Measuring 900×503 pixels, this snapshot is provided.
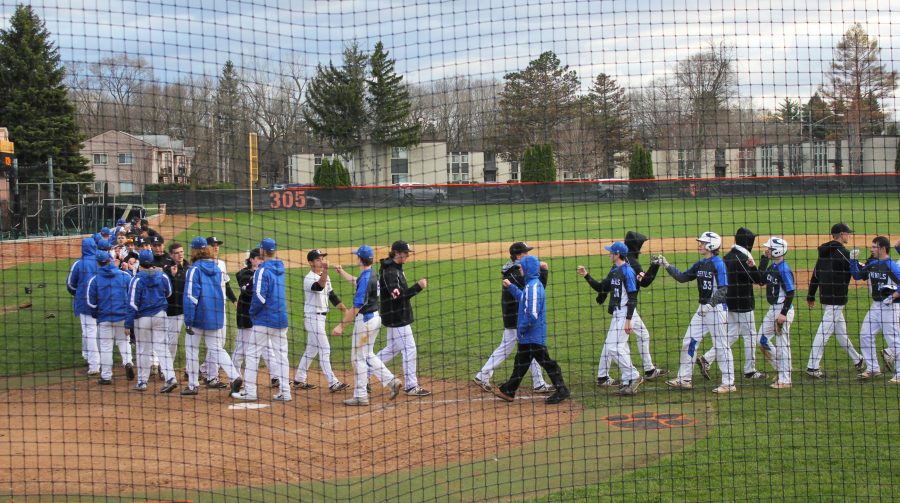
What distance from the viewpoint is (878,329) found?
431 inches

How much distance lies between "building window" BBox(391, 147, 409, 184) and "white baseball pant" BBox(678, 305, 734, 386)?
12.9ft

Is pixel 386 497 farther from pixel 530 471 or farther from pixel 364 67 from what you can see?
pixel 364 67

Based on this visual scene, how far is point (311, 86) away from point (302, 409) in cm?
410

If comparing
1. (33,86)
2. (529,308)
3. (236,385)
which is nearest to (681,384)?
(529,308)

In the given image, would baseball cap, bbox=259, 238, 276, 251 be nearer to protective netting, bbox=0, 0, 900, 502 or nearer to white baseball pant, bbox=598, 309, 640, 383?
protective netting, bbox=0, 0, 900, 502

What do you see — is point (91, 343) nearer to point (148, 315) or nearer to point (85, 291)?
point (85, 291)

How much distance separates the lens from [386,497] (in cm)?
756

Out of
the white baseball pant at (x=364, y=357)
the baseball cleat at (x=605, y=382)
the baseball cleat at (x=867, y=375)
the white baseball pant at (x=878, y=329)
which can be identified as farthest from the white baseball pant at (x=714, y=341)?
the white baseball pant at (x=364, y=357)

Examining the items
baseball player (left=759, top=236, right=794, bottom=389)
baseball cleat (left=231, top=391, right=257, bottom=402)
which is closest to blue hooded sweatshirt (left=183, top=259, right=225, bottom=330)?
baseball cleat (left=231, top=391, right=257, bottom=402)

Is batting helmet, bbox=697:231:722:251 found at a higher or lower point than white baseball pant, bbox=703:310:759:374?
higher

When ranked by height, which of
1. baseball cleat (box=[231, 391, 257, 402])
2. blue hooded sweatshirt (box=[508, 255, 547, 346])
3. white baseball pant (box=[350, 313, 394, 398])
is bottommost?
baseball cleat (box=[231, 391, 257, 402])

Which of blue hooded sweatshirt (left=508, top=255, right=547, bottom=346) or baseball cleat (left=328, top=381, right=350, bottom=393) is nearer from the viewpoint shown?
blue hooded sweatshirt (left=508, top=255, right=547, bottom=346)

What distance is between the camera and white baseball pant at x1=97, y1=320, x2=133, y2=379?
11.6 m

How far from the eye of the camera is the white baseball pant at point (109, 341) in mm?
11578
